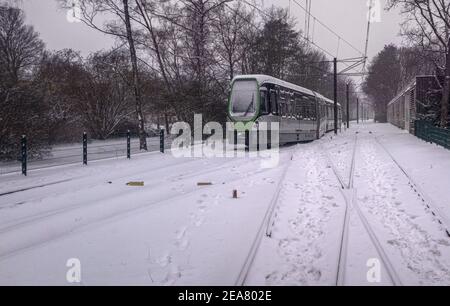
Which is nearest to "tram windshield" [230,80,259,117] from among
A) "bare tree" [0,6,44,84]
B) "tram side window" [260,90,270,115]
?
"tram side window" [260,90,270,115]

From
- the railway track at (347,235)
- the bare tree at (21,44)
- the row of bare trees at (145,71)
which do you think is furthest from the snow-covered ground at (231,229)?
the bare tree at (21,44)

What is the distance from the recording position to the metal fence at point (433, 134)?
61.4 ft

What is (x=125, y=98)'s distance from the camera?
115ft

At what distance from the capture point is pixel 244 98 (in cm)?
1936

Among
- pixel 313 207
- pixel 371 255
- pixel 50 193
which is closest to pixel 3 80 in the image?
pixel 50 193

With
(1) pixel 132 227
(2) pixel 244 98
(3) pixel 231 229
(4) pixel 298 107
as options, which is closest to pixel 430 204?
(3) pixel 231 229

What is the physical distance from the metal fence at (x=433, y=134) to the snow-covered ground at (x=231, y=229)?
703 centimetres

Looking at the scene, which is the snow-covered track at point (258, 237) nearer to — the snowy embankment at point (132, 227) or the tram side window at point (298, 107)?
the snowy embankment at point (132, 227)

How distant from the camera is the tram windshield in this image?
19109mm
